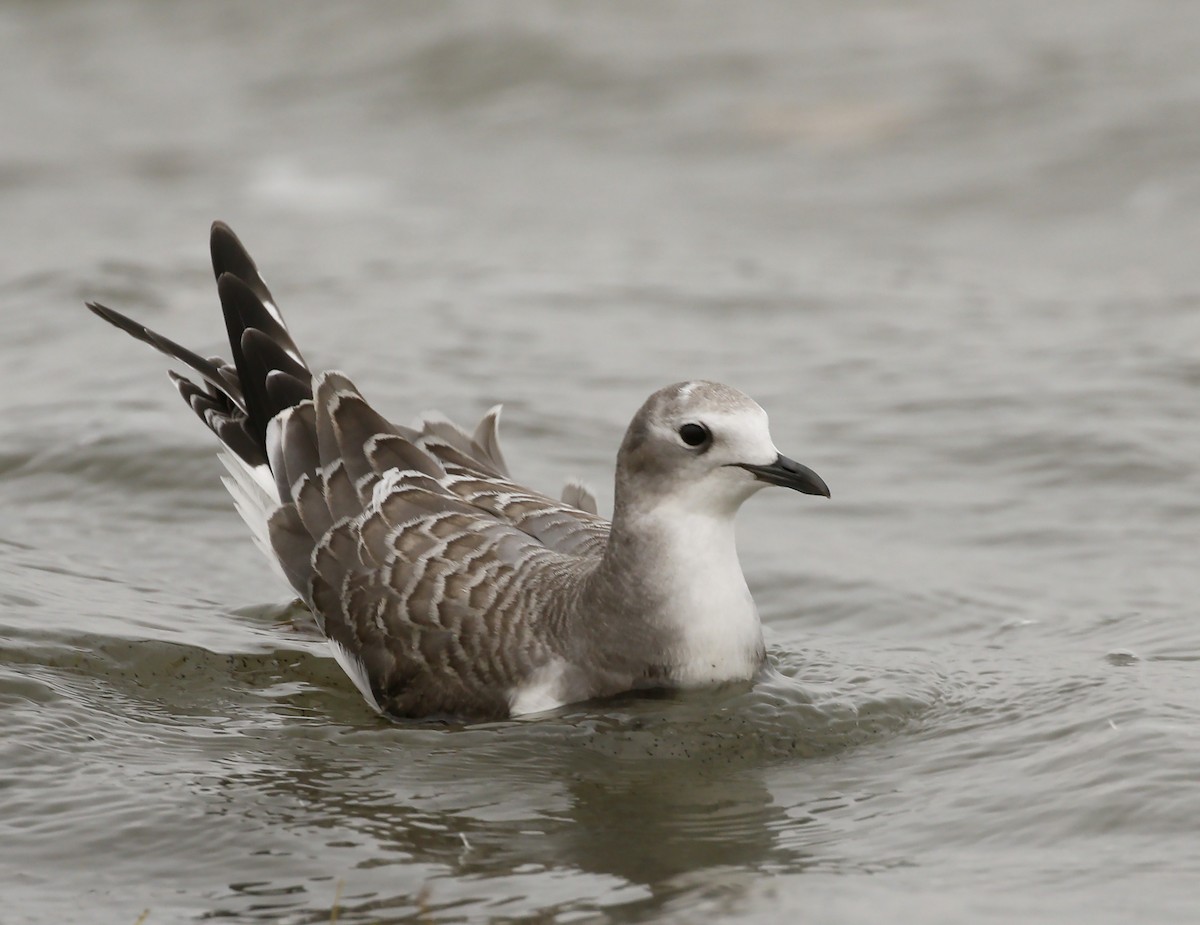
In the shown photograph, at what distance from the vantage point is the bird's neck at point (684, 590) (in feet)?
21.4

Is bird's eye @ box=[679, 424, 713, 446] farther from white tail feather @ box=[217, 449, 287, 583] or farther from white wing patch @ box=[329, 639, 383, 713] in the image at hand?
white tail feather @ box=[217, 449, 287, 583]

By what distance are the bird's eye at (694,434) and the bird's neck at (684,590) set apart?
26 cm

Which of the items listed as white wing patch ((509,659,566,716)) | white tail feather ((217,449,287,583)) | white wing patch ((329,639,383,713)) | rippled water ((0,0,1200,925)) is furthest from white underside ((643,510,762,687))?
white tail feather ((217,449,287,583))

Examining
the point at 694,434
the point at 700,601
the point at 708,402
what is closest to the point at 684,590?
the point at 700,601

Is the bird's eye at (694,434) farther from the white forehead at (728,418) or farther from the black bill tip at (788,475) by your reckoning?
the black bill tip at (788,475)

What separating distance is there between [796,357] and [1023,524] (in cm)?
299

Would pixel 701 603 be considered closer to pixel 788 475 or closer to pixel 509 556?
pixel 788 475

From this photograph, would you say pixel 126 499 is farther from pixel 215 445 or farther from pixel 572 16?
pixel 572 16

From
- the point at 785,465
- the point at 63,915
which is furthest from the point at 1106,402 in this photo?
the point at 63,915

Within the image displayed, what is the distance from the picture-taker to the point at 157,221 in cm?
1541

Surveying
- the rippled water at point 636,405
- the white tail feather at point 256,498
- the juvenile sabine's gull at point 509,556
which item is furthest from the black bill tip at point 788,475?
the white tail feather at point 256,498

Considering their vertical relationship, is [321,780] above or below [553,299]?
below

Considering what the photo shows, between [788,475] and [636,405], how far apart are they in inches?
187

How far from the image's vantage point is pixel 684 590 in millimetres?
6516
